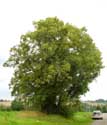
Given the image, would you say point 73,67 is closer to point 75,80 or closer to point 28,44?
point 75,80

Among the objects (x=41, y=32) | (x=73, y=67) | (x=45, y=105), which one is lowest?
(x=45, y=105)

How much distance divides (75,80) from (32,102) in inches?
257

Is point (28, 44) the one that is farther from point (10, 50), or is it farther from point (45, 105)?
point (45, 105)

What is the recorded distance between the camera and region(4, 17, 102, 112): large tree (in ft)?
210

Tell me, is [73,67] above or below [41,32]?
below

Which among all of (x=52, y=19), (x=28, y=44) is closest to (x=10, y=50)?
(x=28, y=44)

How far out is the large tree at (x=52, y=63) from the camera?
210ft

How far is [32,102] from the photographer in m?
66.6

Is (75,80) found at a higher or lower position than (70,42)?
lower

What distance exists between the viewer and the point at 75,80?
6625 cm

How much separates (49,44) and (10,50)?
6138mm

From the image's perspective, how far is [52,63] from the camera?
Answer: 6400 centimetres

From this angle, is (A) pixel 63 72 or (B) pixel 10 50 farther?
(B) pixel 10 50

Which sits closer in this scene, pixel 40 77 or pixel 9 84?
pixel 40 77
